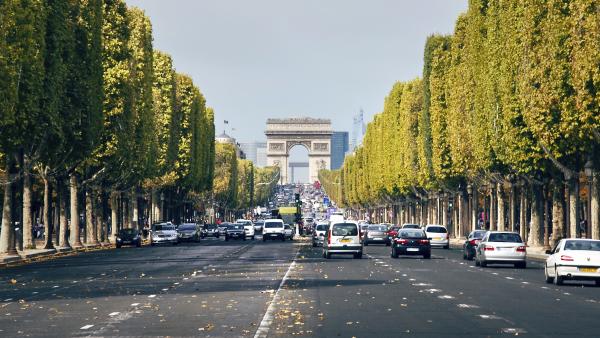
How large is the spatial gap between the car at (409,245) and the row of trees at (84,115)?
17.6m

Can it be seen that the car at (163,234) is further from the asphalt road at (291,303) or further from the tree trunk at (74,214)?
the asphalt road at (291,303)

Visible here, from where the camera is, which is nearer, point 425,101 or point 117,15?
point 117,15

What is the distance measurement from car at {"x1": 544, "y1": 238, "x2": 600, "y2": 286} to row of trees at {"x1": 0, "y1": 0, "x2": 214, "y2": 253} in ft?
82.7

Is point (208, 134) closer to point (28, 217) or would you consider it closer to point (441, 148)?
point (441, 148)

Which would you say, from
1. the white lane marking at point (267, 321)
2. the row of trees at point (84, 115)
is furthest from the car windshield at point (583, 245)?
the row of trees at point (84, 115)

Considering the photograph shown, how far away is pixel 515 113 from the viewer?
7150cm

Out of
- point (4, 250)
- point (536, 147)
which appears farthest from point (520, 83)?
point (4, 250)

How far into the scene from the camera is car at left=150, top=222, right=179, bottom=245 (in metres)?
105

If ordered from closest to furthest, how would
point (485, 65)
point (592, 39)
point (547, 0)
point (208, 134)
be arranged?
point (592, 39) < point (547, 0) < point (485, 65) < point (208, 134)

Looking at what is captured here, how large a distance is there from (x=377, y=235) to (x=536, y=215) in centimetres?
2142

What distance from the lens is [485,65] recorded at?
8375 centimetres

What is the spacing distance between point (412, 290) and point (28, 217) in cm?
4124

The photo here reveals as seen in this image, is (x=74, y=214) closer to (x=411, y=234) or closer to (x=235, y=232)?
(x=411, y=234)

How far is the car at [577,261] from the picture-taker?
4120cm
